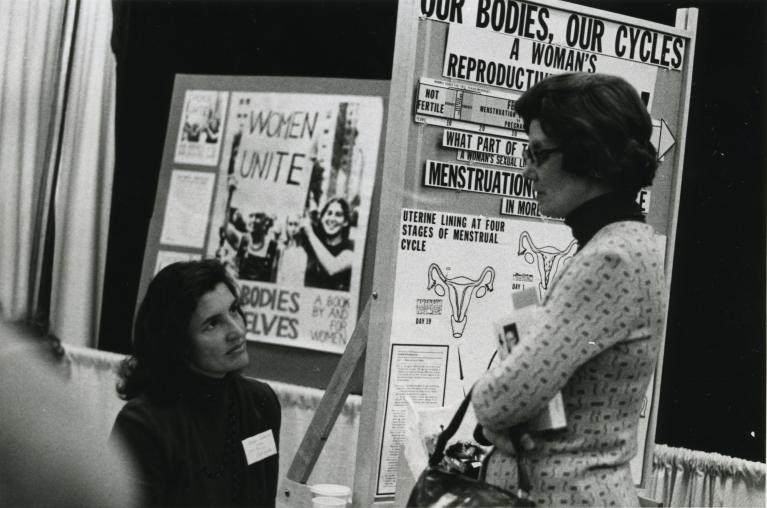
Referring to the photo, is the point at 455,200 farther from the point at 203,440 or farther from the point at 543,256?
the point at 203,440

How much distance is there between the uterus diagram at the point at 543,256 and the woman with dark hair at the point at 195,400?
796 mm

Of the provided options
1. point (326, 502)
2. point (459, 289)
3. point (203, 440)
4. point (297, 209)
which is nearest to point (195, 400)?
point (203, 440)

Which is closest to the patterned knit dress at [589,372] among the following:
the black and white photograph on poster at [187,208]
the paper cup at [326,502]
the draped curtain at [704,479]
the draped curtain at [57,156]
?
the paper cup at [326,502]

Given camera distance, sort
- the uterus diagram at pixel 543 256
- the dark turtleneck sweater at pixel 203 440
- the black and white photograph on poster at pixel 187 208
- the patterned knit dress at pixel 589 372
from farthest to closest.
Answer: the black and white photograph on poster at pixel 187 208, the uterus diagram at pixel 543 256, the dark turtleneck sweater at pixel 203 440, the patterned knit dress at pixel 589 372

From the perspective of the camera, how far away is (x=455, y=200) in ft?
8.66

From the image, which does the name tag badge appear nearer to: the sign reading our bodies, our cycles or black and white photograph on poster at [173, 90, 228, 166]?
the sign reading our bodies, our cycles

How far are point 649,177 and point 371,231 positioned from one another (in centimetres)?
209

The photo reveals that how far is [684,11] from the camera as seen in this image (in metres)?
3.06

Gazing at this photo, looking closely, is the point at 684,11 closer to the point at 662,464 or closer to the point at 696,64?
the point at 696,64

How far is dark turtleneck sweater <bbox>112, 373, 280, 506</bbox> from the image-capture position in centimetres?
225

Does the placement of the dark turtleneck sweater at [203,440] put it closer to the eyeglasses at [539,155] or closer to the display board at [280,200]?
the eyeglasses at [539,155]

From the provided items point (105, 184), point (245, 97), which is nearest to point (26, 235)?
point (105, 184)

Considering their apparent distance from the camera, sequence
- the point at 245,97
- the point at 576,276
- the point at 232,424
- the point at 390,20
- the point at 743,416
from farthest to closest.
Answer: the point at 245,97 < the point at 390,20 < the point at 743,416 < the point at 232,424 < the point at 576,276

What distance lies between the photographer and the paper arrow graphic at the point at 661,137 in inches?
119
